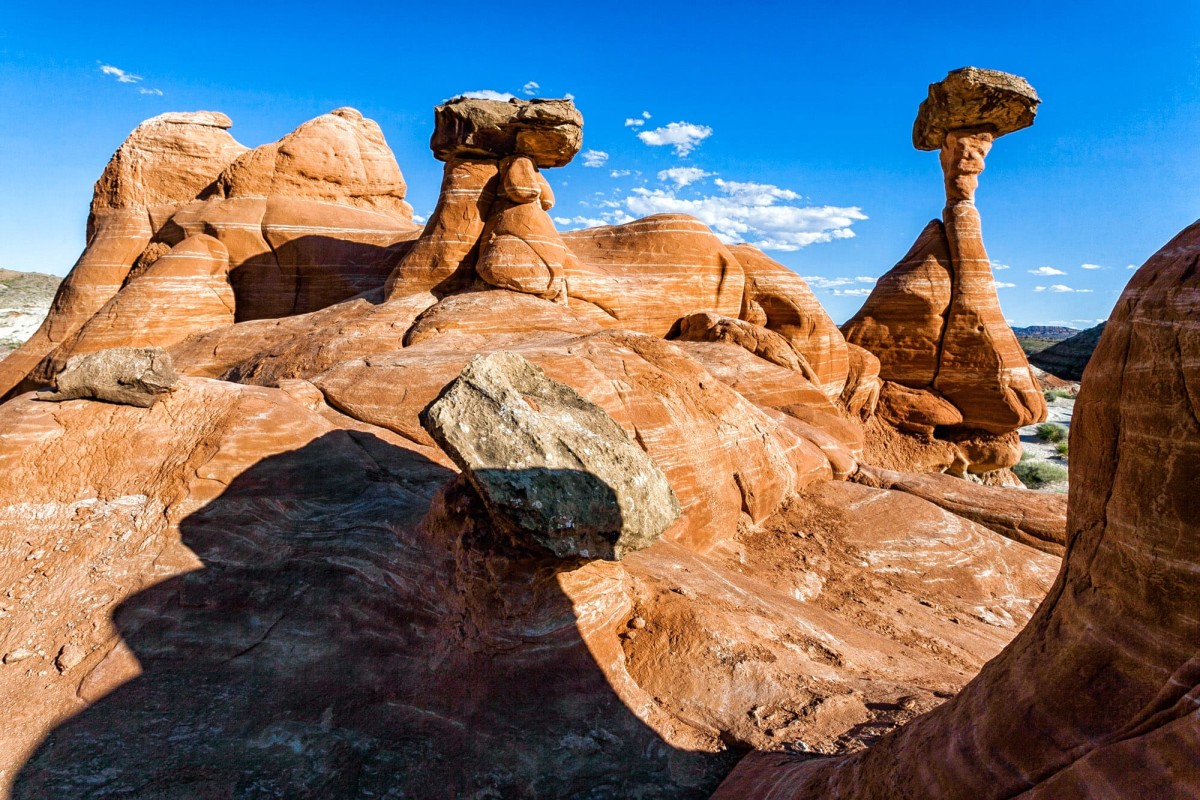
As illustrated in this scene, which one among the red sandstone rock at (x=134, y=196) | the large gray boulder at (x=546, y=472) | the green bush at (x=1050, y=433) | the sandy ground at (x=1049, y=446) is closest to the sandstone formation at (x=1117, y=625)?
the large gray boulder at (x=546, y=472)

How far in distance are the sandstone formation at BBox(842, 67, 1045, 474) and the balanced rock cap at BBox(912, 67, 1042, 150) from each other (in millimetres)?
29

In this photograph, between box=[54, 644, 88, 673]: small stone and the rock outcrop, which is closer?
box=[54, 644, 88, 673]: small stone

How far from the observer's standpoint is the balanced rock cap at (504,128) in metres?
15.1

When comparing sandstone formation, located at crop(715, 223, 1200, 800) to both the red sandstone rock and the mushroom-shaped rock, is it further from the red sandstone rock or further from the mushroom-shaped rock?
the red sandstone rock

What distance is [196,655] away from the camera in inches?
175

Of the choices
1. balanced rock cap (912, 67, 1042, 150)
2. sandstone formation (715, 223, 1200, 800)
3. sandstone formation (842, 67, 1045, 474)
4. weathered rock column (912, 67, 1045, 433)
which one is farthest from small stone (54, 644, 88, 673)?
balanced rock cap (912, 67, 1042, 150)

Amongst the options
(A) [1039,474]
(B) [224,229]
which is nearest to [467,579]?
(B) [224,229]

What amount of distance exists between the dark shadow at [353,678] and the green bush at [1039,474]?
79.0 ft

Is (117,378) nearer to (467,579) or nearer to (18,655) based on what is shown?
(18,655)

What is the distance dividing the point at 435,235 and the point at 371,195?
8.02m

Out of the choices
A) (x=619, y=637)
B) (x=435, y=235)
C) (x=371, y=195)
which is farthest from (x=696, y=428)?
(x=371, y=195)

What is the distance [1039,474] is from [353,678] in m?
26.4

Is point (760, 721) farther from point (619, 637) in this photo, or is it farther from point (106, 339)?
point (106, 339)

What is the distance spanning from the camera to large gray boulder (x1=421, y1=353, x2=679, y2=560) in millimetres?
4555
